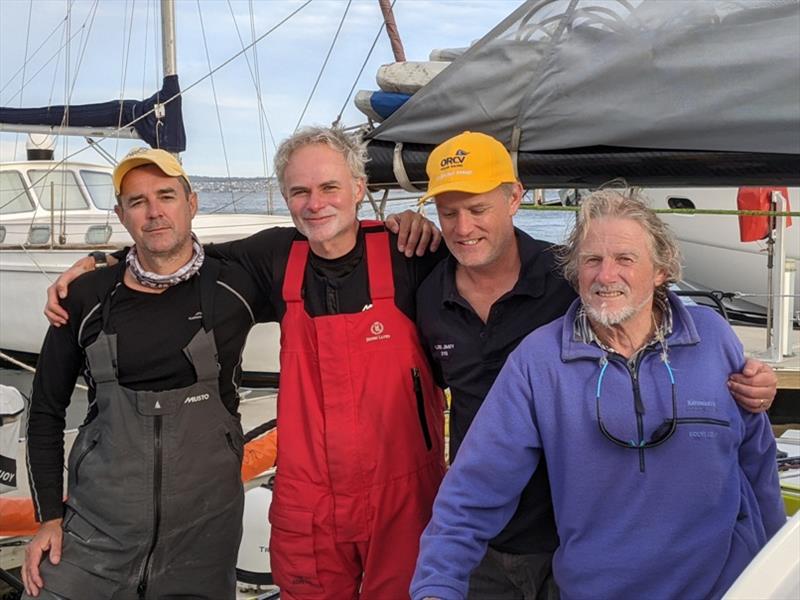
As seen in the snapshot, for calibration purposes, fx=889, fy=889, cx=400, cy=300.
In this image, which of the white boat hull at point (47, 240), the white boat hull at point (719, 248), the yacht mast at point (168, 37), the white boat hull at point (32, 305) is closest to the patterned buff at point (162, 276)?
the white boat hull at point (719, 248)

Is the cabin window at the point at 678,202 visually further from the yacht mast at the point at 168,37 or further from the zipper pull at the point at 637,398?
the zipper pull at the point at 637,398

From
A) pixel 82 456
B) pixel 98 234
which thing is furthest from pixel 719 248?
pixel 82 456

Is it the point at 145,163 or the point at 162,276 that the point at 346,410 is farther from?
the point at 145,163

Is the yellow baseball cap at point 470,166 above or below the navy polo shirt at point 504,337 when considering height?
above

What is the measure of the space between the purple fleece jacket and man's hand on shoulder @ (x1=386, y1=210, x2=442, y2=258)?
78 centimetres

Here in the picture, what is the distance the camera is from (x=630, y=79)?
246 cm

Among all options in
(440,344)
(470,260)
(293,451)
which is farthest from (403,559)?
(470,260)

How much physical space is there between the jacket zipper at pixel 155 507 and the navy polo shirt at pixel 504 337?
90cm

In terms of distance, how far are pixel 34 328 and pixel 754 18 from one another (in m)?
12.0

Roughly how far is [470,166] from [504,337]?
482mm

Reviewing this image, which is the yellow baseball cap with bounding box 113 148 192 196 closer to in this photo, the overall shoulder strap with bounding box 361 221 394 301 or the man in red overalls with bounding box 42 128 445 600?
the man in red overalls with bounding box 42 128 445 600

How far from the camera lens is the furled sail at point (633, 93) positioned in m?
2.31

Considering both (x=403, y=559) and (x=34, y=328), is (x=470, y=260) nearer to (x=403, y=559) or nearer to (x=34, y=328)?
(x=403, y=559)

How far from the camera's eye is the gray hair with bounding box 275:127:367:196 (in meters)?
2.83
